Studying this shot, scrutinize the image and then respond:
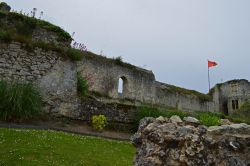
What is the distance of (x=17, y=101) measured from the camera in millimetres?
11070

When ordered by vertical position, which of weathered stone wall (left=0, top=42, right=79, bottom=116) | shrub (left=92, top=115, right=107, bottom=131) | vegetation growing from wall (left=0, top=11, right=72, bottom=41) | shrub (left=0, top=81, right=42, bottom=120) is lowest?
shrub (left=92, top=115, right=107, bottom=131)

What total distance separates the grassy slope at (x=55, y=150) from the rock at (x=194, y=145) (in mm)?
3204

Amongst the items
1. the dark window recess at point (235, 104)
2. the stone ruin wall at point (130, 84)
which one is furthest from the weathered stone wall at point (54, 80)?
the dark window recess at point (235, 104)

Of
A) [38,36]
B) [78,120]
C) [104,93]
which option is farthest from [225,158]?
[104,93]

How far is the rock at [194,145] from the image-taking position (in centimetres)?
355

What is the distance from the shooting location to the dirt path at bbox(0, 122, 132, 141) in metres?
10.6

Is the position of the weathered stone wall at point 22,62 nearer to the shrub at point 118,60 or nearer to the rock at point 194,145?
the rock at point 194,145

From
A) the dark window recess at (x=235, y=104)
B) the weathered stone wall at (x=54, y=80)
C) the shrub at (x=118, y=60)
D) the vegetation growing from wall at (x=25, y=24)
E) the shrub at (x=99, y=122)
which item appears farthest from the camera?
the dark window recess at (x=235, y=104)

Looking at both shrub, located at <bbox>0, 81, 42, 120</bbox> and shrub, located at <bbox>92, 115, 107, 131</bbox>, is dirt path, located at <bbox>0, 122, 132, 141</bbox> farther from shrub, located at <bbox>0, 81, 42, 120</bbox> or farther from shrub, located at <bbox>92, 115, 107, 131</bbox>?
shrub, located at <bbox>0, 81, 42, 120</bbox>

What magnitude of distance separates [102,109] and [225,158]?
10578mm

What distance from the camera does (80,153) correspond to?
7793 mm

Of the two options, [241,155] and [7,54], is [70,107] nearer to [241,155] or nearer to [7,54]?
[7,54]

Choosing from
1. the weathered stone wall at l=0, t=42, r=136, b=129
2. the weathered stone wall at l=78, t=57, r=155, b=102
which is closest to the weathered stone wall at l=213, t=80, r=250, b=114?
the weathered stone wall at l=78, t=57, r=155, b=102

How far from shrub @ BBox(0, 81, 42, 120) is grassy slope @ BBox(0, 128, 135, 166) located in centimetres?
194
